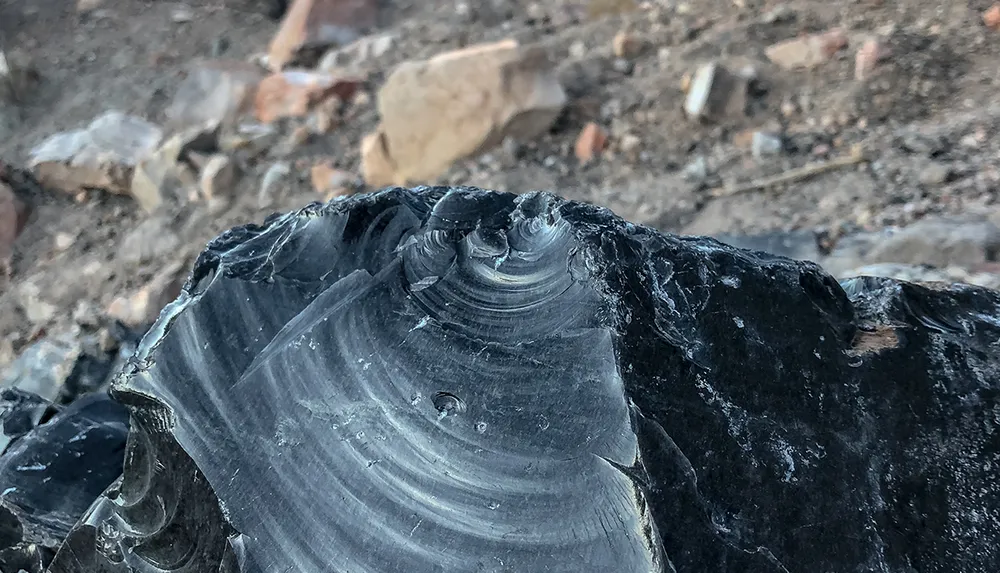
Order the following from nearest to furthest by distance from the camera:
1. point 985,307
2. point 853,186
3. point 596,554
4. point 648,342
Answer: point 596,554 → point 648,342 → point 985,307 → point 853,186

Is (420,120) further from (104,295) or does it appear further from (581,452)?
(581,452)

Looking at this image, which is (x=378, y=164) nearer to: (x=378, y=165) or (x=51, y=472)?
(x=378, y=165)

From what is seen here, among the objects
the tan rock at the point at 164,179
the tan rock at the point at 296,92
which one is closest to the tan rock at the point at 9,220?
the tan rock at the point at 164,179

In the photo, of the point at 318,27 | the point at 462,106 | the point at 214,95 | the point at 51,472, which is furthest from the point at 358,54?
the point at 51,472

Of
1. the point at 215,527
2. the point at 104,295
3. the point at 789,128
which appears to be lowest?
the point at 104,295

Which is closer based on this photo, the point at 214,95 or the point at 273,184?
the point at 273,184

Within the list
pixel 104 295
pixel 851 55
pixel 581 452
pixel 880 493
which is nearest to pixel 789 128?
pixel 851 55
